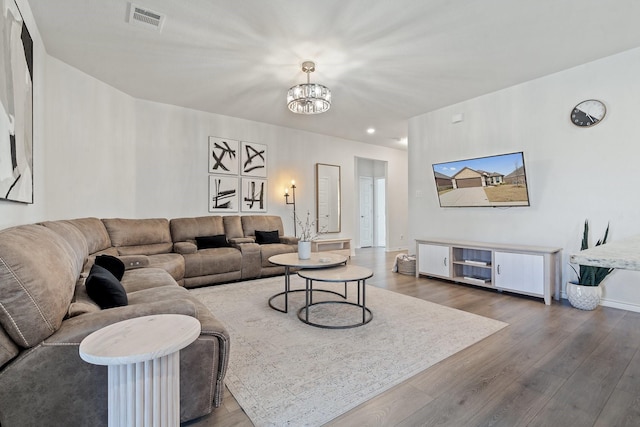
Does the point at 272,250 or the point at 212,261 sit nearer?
the point at 212,261

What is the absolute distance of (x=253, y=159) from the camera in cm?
565

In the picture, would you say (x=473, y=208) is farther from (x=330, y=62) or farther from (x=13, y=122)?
(x=13, y=122)

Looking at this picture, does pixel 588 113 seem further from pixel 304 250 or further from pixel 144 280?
pixel 144 280

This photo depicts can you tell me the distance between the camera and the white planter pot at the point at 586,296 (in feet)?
10.3

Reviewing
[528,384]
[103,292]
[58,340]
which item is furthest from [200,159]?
[528,384]

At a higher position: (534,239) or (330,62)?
(330,62)

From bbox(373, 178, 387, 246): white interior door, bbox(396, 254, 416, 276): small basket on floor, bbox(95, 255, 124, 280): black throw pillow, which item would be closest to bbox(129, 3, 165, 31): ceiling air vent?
bbox(95, 255, 124, 280): black throw pillow

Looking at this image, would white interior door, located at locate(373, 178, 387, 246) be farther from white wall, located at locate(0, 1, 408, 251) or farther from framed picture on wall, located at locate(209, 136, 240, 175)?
framed picture on wall, located at locate(209, 136, 240, 175)

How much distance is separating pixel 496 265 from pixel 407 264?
1392 millimetres

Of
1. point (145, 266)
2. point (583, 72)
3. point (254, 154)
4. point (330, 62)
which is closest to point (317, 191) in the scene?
point (254, 154)

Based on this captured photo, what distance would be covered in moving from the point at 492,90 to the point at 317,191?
11.9 feet

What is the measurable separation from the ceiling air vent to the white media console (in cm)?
422

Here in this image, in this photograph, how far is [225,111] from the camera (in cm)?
510

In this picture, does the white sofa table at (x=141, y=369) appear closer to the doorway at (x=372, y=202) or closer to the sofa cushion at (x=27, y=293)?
the sofa cushion at (x=27, y=293)
